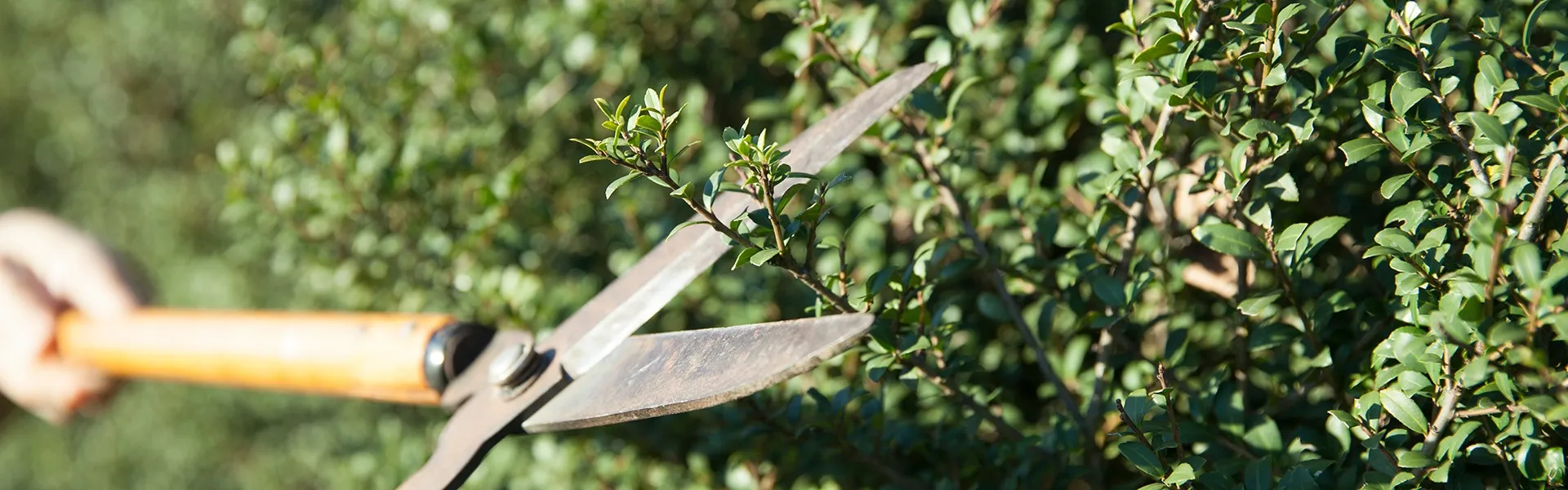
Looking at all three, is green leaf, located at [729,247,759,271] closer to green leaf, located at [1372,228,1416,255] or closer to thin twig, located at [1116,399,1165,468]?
thin twig, located at [1116,399,1165,468]

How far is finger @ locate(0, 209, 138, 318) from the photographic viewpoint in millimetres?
2074

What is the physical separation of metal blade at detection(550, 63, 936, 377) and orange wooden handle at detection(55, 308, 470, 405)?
0.25 m

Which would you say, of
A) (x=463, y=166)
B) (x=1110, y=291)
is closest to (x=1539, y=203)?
(x=1110, y=291)

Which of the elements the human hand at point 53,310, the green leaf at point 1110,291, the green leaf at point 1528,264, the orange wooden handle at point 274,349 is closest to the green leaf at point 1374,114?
the green leaf at point 1528,264

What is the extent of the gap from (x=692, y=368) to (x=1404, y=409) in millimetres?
666

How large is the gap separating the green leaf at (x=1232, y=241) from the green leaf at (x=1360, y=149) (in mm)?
132

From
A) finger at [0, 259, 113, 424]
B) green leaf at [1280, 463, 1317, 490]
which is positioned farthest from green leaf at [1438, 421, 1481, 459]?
finger at [0, 259, 113, 424]

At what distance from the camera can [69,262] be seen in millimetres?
2164

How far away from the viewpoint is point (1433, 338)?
3.27ft

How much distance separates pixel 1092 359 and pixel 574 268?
998mm

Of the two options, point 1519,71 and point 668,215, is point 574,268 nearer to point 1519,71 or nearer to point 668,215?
point 668,215

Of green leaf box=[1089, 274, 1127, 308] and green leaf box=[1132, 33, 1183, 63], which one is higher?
green leaf box=[1132, 33, 1183, 63]

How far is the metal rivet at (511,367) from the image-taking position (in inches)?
50.4

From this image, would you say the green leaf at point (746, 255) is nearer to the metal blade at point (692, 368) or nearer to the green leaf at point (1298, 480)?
the metal blade at point (692, 368)
